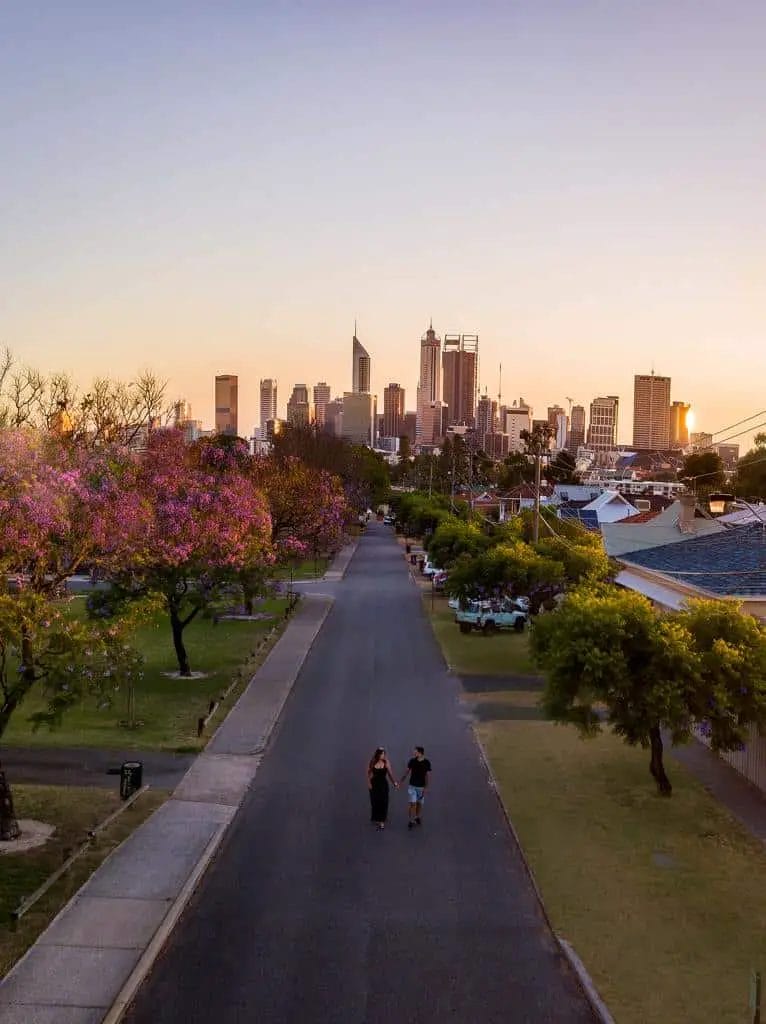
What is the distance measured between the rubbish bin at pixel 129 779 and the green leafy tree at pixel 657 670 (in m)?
7.50

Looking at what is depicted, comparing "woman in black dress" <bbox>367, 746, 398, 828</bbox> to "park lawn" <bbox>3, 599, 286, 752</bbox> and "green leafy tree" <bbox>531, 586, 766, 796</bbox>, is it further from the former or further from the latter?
"park lawn" <bbox>3, 599, 286, 752</bbox>

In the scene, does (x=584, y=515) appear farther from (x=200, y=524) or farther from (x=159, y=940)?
(x=159, y=940)

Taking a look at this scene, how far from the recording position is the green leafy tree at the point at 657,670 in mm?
16906

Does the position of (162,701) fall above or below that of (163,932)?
below

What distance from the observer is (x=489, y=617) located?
132 feet

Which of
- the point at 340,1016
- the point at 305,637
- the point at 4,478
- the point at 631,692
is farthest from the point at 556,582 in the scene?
the point at 340,1016

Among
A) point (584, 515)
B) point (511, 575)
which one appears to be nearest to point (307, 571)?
point (584, 515)

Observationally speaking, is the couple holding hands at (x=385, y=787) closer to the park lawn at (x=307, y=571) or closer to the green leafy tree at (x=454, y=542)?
the green leafy tree at (x=454, y=542)

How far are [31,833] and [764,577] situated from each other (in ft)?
52.7

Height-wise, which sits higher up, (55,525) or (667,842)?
(55,525)

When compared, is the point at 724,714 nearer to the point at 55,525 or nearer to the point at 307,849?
the point at 307,849

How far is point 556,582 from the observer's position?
1296 inches

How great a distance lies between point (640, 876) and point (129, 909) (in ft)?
23.7

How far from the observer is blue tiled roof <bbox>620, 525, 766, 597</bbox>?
2206 cm
